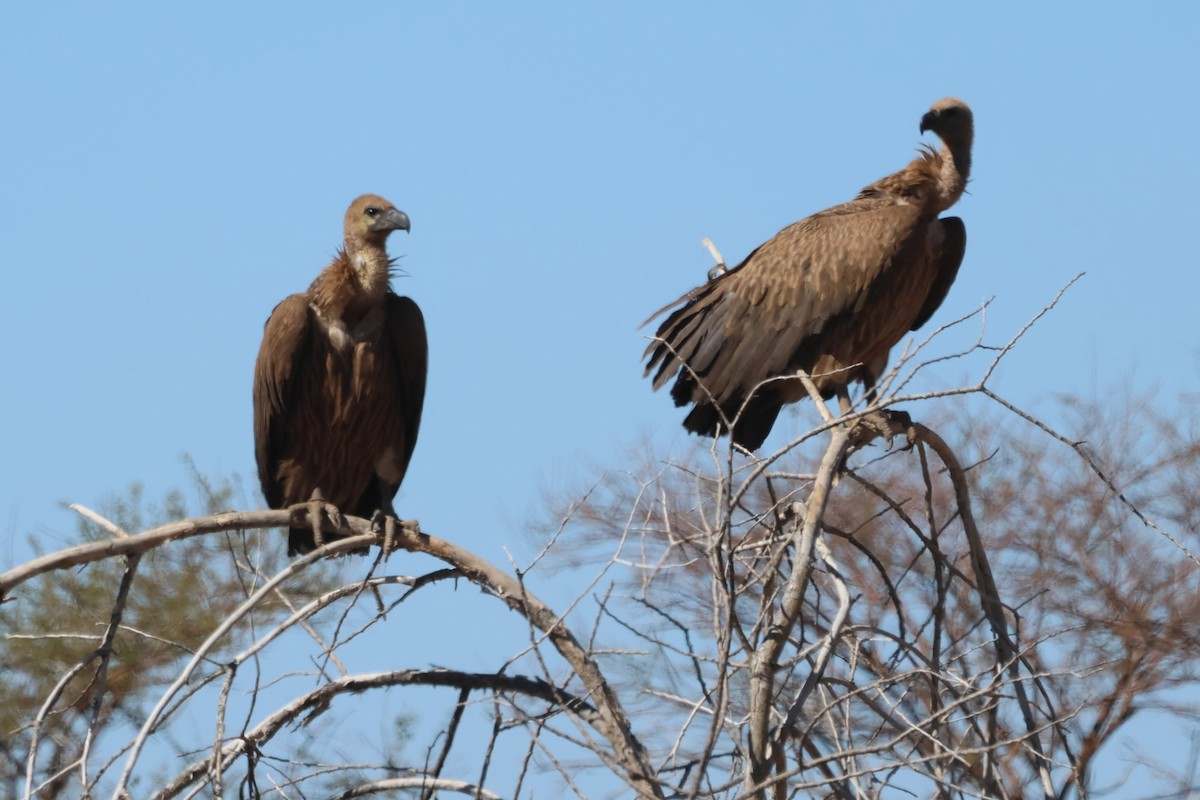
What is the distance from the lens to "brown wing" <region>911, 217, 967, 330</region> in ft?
24.2

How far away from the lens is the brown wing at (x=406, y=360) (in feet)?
21.0

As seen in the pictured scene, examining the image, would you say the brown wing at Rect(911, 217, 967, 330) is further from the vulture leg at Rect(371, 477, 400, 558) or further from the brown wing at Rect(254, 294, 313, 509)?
the brown wing at Rect(254, 294, 313, 509)

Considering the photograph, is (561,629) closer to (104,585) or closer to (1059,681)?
(1059,681)

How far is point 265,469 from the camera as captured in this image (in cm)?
652

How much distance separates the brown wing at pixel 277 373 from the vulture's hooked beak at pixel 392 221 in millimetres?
397

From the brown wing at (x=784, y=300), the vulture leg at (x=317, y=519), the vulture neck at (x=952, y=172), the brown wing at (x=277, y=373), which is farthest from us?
the vulture neck at (x=952, y=172)

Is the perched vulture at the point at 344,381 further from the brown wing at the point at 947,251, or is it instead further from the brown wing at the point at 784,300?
the brown wing at the point at 947,251

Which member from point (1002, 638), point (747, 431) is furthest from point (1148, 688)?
point (1002, 638)

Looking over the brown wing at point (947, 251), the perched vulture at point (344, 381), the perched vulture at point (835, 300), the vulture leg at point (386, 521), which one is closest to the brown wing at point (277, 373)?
the perched vulture at point (344, 381)

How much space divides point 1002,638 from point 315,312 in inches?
109

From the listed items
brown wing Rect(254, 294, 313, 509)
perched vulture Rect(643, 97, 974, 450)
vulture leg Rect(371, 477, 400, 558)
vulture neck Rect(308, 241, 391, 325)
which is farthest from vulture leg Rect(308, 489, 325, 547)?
perched vulture Rect(643, 97, 974, 450)

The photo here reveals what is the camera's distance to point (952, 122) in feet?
24.8

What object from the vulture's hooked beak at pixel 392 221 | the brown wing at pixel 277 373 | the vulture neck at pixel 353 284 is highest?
the vulture's hooked beak at pixel 392 221

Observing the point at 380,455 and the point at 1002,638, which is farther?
the point at 380,455
